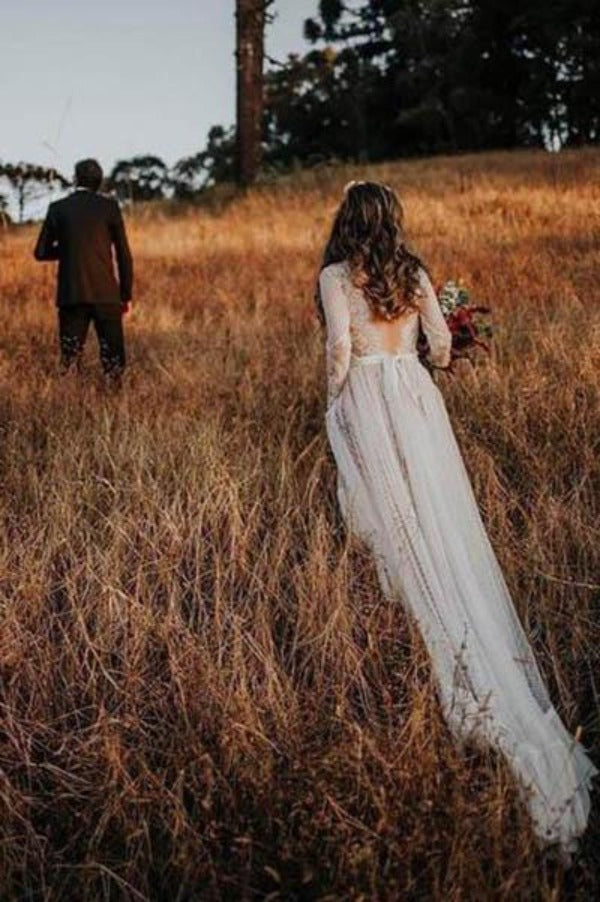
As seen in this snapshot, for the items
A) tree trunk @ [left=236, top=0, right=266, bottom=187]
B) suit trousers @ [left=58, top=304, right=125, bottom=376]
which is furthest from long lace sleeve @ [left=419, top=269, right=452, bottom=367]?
tree trunk @ [left=236, top=0, right=266, bottom=187]

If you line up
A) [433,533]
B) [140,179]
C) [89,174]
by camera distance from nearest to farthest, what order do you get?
[433,533], [89,174], [140,179]

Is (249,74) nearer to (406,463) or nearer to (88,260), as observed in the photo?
(88,260)

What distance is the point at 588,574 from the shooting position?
12.5ft

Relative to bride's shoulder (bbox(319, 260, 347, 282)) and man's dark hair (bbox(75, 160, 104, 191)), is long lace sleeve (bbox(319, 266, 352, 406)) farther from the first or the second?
man's dark hair (bbox(75, 160, 104, 191))

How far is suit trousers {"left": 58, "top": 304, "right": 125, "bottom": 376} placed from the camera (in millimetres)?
7477

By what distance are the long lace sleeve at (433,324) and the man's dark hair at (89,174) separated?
4.29 meters

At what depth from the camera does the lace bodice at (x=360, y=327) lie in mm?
3828

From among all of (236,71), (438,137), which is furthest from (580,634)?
(438,137)

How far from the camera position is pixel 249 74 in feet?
55.9

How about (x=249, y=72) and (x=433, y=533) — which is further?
(x=249, y=72)

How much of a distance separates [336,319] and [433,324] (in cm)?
43

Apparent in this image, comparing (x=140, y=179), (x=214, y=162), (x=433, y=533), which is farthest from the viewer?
(x=214, y=162)

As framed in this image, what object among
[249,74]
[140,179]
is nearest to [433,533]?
[249,74]

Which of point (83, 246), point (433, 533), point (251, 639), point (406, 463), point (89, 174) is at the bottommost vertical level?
point (251, 639)
